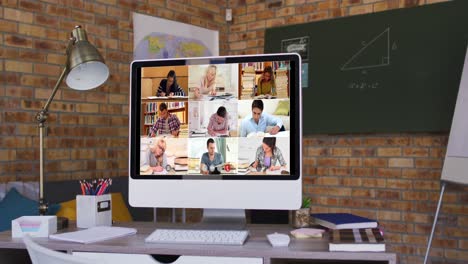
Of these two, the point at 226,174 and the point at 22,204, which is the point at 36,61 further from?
the point at 226,174

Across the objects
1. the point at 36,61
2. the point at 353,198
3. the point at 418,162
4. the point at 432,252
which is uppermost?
the point at 36,61

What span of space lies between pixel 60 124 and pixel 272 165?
1840 millimetres

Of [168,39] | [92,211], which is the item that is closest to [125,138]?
[168,39]

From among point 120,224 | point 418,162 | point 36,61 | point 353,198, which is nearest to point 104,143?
point 36,61

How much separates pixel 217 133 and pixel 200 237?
1.31ft

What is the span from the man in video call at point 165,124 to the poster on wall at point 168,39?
1.93 m

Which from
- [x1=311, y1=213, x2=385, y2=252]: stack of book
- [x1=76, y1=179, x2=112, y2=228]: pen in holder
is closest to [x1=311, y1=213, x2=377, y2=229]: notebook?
[x1=311, y1=213, x2=385, y2=252]: stack of book

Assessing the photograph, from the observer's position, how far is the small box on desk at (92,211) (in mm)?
1906

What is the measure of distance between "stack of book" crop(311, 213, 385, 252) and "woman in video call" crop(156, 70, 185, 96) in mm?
679

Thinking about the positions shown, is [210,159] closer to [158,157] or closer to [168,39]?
[158,157]

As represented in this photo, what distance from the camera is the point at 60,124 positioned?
3.20m

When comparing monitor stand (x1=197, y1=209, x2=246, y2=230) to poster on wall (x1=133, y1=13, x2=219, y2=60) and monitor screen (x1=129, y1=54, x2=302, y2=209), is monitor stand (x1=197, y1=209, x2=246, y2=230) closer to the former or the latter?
monitor screen (x1=129, y1=54, x2=302, y2=209)

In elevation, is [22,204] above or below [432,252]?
above

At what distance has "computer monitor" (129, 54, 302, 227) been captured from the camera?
1.79 metres
